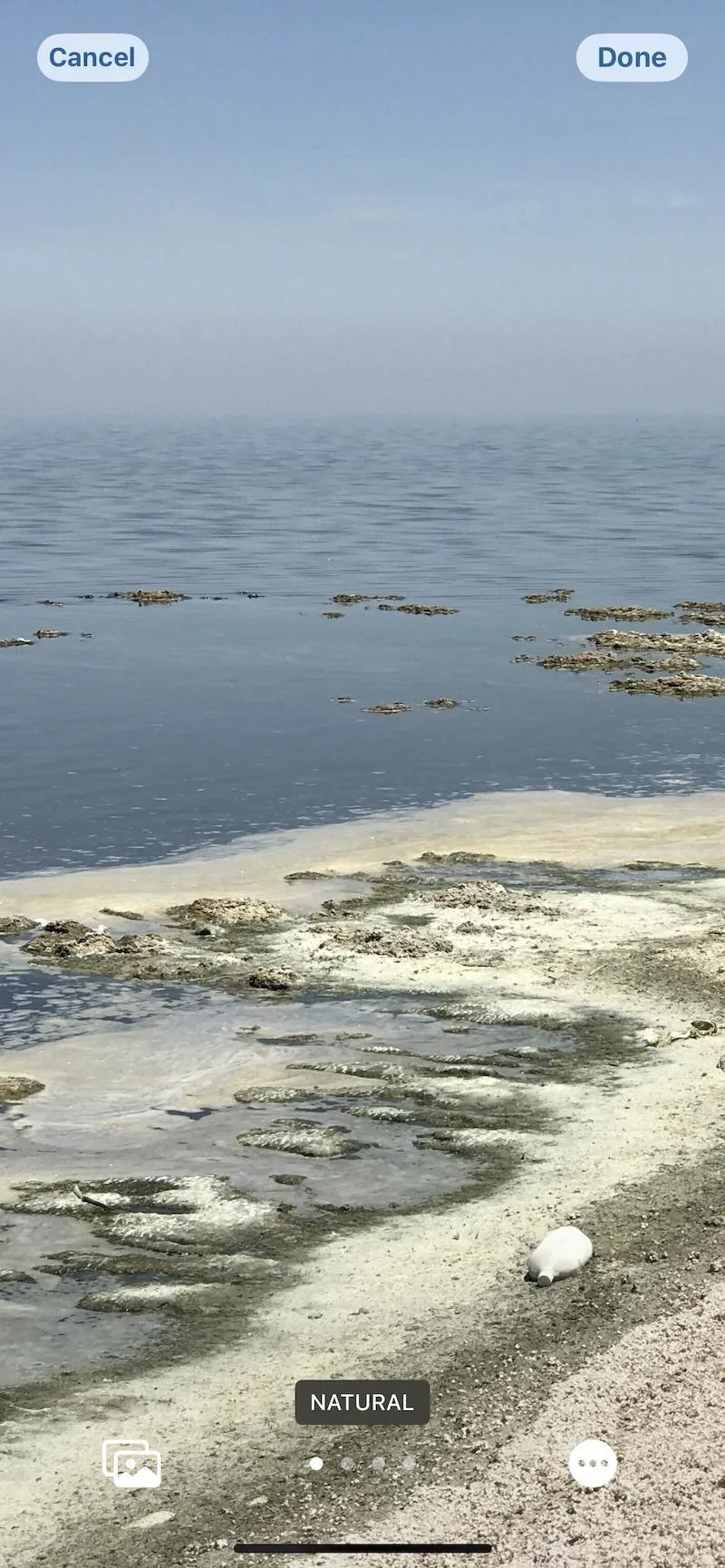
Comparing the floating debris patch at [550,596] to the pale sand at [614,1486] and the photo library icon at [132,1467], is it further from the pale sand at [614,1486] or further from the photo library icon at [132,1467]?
the photo library icon at [132,1467]

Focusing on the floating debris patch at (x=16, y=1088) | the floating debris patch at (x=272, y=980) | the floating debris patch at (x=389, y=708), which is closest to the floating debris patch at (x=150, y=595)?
the floating debris patch at (x=389, y=708)

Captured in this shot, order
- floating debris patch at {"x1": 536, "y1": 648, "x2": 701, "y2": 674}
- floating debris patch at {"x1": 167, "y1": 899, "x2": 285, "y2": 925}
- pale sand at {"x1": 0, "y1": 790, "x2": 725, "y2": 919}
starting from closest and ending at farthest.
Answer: floating debris patch at {"x1": 167, "y1": 899, "x2": 285, "y2": 925} → pale sand at {"x1": 0, "y1": 790, "x2": 725, "y2": 919} → floating debris patch at {"x1": 536, "y1": 648, "x2": 701, "y2": 674}

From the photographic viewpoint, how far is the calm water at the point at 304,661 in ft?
113

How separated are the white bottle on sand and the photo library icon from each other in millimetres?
4024

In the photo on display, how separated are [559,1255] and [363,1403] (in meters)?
2.89

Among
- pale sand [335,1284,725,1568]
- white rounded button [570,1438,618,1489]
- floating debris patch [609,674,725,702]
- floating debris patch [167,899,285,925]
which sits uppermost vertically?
floating debris patch [609,674,725,702]

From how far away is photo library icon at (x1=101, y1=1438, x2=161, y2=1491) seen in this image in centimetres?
1258

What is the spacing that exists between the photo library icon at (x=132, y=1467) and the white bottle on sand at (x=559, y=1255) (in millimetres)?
4024

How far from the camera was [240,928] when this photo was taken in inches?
1019

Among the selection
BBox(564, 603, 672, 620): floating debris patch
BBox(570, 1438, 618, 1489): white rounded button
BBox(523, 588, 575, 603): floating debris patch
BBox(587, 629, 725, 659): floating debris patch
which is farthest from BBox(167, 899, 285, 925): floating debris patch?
BBox(523, 588, 575, 603): floating debris patch

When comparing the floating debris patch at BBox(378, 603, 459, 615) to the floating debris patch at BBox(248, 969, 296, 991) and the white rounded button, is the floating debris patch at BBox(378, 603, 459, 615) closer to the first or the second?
the floating debris patch at BBox(248, 969, 296, 991)

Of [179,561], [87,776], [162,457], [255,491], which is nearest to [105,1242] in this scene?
[87,776]

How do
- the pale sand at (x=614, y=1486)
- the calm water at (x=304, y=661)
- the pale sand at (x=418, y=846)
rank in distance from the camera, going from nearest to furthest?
the pale sand at (x=614, y=1486) → the pale sand at (x=418, y=846) → the calm water at (x=304, y=661)

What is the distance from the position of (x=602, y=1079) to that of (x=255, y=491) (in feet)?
316
